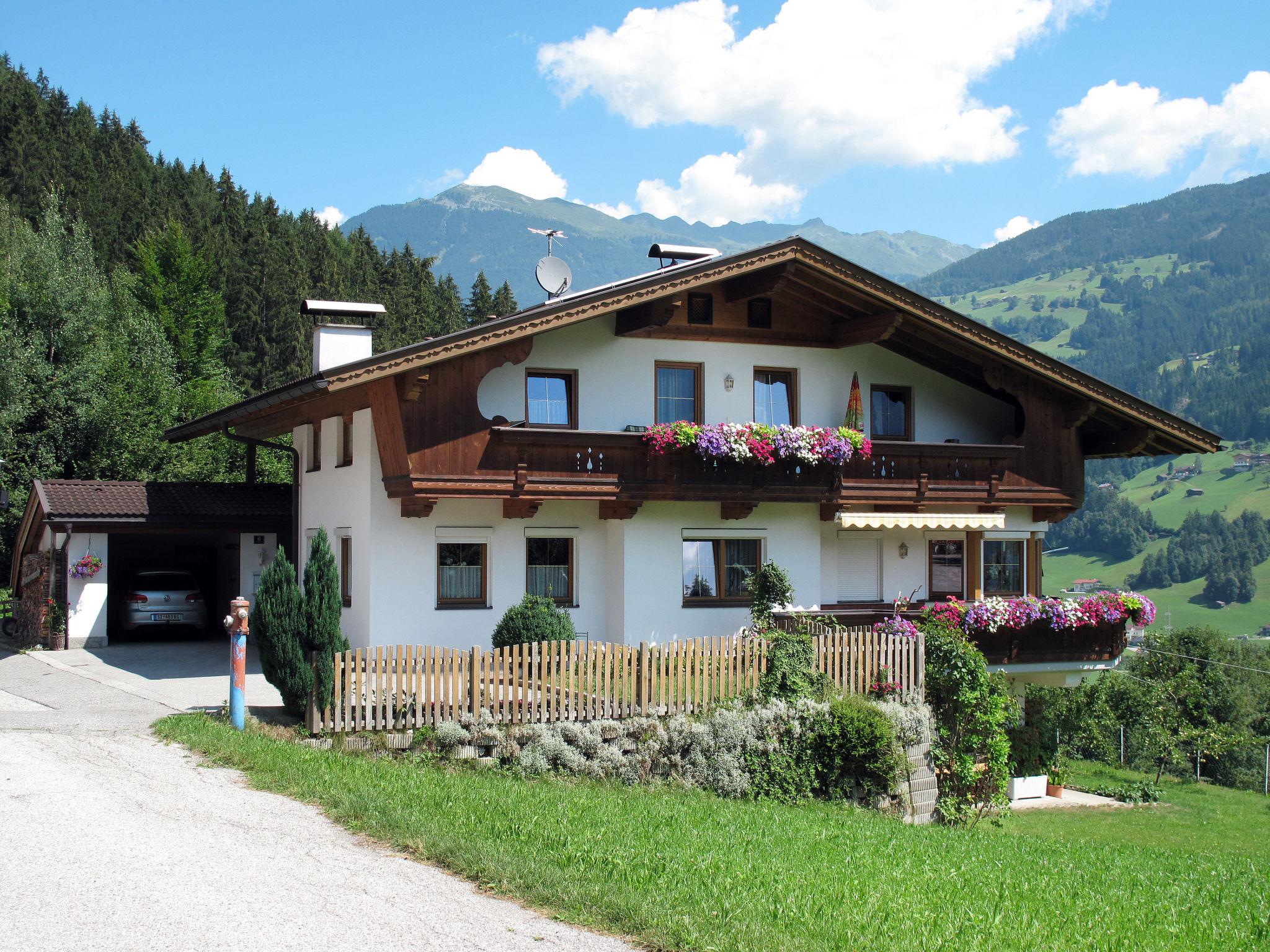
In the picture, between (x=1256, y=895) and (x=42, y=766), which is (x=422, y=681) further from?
(x=1256, y=895)

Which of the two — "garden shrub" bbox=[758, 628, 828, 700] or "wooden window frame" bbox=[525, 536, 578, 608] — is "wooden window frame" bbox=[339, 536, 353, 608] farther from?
Result: "garden shrub" bbox=[758, 628, 828, 700]

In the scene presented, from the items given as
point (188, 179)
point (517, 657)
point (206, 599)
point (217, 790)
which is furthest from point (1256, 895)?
point (188, 179)

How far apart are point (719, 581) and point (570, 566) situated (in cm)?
266

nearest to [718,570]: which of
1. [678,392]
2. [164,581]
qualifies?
[678,392]

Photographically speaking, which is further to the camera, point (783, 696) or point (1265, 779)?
point (1265, 779)

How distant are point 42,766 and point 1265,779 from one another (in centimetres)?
4895

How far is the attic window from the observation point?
69.1ft

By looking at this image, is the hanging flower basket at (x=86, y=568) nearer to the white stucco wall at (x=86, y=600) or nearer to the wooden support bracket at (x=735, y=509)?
the white stucco wall at (x=86, y=600)

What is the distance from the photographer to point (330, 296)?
224 feet

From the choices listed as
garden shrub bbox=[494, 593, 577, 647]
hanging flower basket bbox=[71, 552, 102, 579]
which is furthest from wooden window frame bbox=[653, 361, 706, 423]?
hanging flower basket bbox=[71, 552, 102, 579]

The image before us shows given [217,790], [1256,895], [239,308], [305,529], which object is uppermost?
[239,308]

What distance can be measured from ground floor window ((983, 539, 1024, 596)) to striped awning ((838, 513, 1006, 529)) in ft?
2.51

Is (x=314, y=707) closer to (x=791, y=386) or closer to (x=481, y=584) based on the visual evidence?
(x=481, y=584)

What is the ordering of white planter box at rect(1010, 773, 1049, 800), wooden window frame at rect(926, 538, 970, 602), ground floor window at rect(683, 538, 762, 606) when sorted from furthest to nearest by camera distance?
white planter box at rect(1010, 773, 1049, 800), wooden window frame at rect(926, 538, 970, 602), ground floor window at rect(683, 538, 762, 606)
